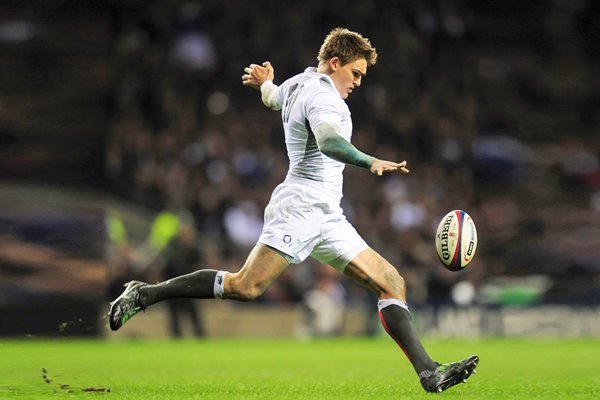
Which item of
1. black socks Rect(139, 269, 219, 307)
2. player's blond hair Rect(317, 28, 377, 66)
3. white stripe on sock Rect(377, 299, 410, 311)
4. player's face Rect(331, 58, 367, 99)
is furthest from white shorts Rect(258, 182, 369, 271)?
player's blond hair Rect(317, 28, 377, 66)

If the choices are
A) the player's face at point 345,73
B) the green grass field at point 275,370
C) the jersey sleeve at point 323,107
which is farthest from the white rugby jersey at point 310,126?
the green grass field at point 275,370

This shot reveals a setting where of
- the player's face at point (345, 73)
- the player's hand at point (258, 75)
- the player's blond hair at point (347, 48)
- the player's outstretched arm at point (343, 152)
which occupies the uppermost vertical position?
the player's hand at point (258, 75)

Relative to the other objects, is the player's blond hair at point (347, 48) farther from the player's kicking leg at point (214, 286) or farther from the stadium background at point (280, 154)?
the stadium background at point (280, 154)

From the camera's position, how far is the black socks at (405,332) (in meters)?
6.87

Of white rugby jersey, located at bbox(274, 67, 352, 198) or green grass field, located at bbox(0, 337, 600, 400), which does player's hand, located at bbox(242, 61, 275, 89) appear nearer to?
white rugby jersey, located at bbox(274, 67, 352, 198)

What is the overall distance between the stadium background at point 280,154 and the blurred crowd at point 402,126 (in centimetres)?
4

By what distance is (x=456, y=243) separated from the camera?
24.0 ft

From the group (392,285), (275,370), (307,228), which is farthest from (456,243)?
(275,370)

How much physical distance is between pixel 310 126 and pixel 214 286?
1267 mm

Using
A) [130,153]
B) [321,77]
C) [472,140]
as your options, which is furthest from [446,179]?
[321,77]

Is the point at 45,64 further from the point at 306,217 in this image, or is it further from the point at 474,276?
the point at 306,217

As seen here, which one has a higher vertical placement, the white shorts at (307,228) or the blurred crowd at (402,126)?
the blurred crowd at (402,126)

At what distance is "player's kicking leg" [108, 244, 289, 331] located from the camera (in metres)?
6.98

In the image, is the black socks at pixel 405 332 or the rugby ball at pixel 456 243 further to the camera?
the rugby ball at pixel 456 243
